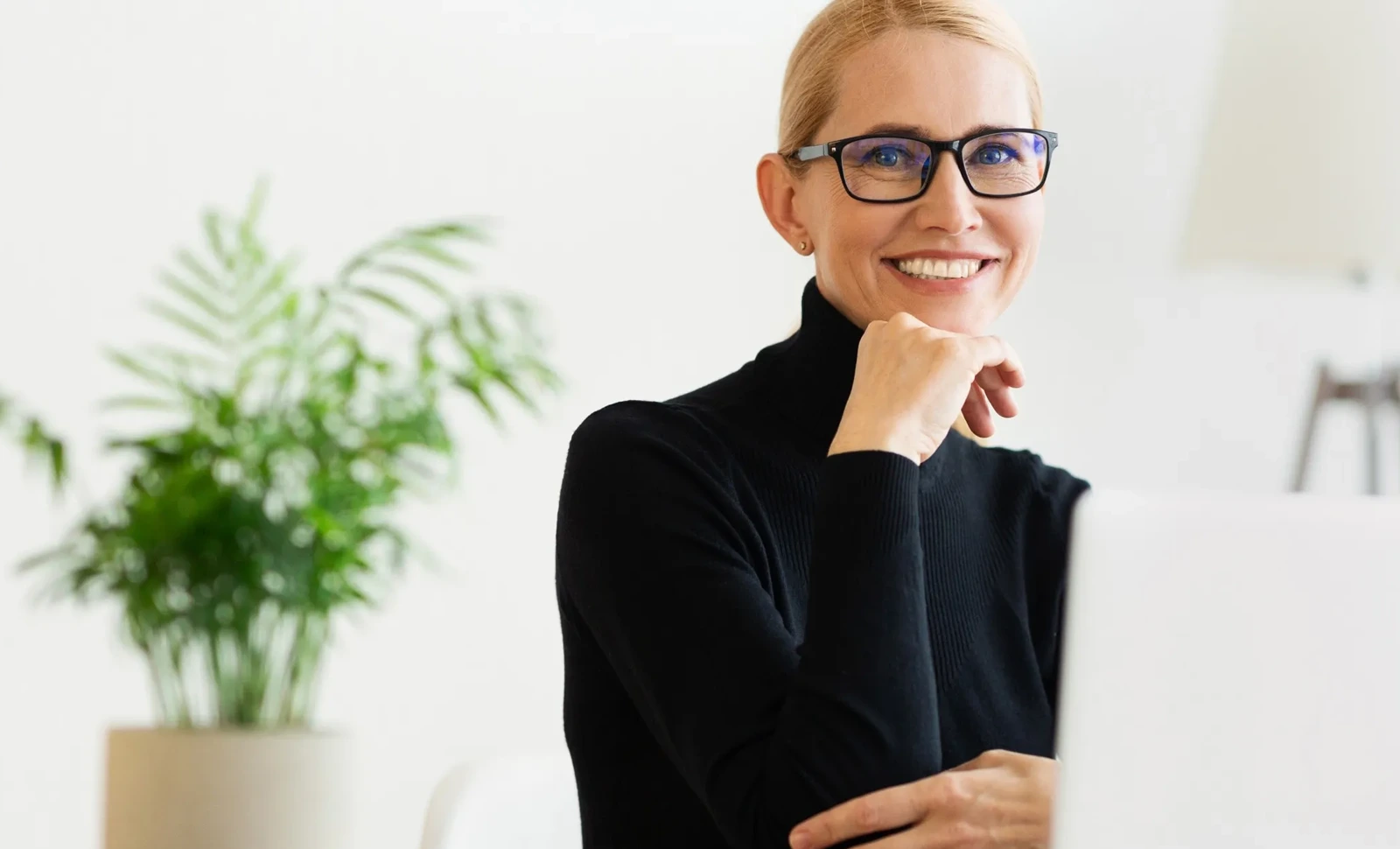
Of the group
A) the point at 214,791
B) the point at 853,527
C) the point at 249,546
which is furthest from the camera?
the point at 249,546

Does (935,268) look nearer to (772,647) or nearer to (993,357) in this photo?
(993,357)

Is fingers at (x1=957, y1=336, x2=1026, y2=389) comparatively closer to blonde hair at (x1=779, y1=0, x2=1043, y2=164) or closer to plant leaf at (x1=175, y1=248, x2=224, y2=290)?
blonde hair at (x1=779, y1=0, x2=1043, y2=164)

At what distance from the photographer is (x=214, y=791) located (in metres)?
2.30

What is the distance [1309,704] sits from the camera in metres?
0.66

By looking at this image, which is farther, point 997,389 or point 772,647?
point 997,389

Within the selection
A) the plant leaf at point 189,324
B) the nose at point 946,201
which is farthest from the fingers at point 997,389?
the plant leaf at point 189,324

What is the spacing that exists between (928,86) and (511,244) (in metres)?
2.15

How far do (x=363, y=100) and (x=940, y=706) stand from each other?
7.85 ft

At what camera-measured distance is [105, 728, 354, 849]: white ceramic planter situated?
2.30m

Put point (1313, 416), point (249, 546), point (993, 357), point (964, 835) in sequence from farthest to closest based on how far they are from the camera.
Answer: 1. point (1313, 416)
2. point (249, 546)
3. point (993, 357)
4. point (964, 835)

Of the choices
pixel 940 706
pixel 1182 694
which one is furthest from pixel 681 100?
pixel 1182 694

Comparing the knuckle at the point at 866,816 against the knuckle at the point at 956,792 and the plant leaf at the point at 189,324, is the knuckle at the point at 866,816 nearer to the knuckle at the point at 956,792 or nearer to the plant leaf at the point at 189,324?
the knuckle at the point at 956,792

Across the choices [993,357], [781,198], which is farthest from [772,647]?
[781,198]

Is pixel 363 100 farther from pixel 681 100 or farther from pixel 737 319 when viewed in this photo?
pixel 737 319
